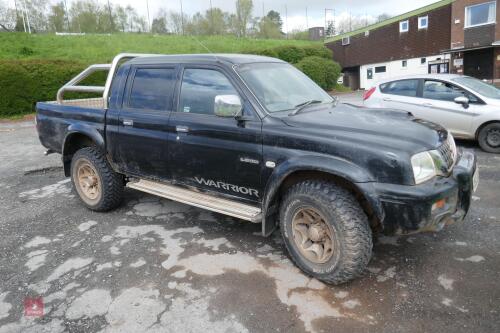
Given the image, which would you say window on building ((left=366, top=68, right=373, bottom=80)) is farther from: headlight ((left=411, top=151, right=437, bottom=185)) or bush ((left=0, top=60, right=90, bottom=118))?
headlight ((left=411, top=151, right=437, bottom=185))

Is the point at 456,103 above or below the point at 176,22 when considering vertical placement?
below

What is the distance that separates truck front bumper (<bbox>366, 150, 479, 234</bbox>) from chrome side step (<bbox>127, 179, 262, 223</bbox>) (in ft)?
3.78

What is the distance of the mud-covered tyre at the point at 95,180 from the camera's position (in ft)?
16.5

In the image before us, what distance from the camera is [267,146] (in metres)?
3.58

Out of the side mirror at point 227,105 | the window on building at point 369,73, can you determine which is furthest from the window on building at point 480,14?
the side mirror at point 227,105

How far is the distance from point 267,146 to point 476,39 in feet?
90.6

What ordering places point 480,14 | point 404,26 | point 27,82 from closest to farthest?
point 27,82 → point 480,14 → point 404,26

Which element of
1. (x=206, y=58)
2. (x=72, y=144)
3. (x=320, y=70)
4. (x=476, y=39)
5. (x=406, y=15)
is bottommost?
(x=72, y=144)

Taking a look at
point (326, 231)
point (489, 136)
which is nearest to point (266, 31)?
point (489, 136)

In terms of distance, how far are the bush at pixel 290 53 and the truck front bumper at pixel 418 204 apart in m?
25.1

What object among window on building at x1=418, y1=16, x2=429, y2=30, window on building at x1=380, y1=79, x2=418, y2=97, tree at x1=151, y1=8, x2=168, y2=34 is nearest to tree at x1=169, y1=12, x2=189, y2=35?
tree at x1=151, y1=8, x2=168, y2=34

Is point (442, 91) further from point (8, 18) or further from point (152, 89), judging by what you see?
point (8, 18)

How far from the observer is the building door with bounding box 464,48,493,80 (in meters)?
25.6

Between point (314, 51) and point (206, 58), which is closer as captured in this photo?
point (206, 58)
